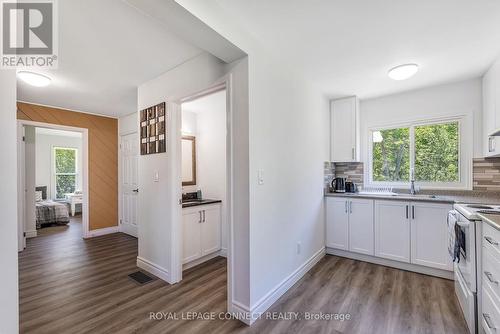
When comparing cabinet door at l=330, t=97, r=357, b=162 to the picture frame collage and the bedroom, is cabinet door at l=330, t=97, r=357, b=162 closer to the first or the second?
the picture frame collage

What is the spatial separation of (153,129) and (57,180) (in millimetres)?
7086

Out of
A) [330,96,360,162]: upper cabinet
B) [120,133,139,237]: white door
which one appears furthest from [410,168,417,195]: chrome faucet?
[120,133,139,237]: white door

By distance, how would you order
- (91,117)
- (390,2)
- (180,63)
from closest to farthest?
(390,2) < (180,63) < (91,117)

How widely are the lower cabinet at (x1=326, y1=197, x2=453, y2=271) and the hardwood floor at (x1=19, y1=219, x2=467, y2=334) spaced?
0.22 metres

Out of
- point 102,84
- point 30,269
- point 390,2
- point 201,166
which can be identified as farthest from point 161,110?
point 30,269

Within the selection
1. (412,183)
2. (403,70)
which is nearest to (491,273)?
(412,183)

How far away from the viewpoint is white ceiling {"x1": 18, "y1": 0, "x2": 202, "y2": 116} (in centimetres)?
180

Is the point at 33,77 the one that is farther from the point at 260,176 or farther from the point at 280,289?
the point at 280,289

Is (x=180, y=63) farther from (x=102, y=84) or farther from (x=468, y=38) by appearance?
(x=468, y=38)

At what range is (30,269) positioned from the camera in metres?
3.06

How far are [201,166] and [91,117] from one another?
276cm

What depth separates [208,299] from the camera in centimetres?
233

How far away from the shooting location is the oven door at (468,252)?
1835 mm

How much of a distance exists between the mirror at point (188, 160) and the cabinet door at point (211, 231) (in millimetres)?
736
